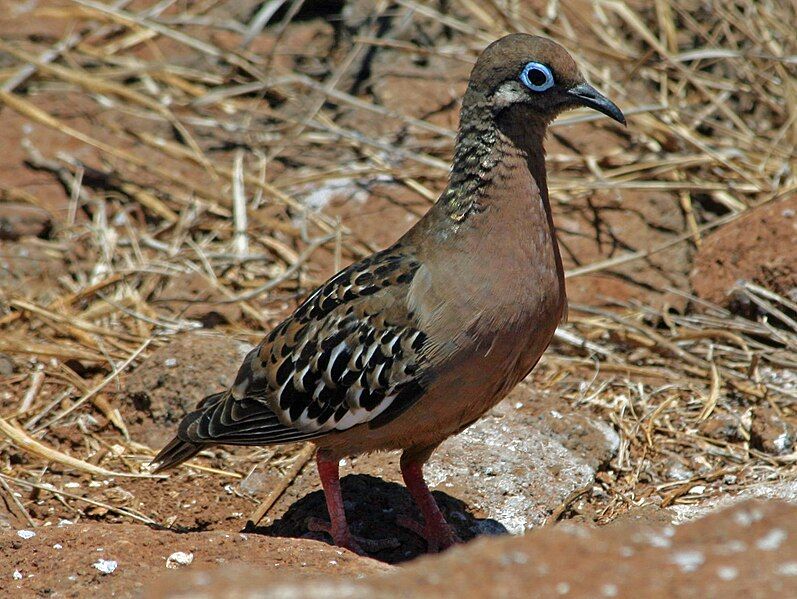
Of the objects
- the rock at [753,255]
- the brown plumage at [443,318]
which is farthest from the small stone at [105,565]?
the rock at [753,255]

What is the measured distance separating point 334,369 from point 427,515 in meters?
0.78

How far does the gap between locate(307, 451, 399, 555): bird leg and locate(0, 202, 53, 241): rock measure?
3872mm

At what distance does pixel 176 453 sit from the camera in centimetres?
517

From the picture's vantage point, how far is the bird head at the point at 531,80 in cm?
463

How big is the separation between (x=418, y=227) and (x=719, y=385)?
2.19 metres

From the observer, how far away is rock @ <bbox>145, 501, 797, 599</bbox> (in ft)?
7.86

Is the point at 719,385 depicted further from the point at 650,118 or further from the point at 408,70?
the point at 408,70

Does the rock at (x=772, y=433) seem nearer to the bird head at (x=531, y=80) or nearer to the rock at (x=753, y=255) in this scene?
the rock at (x=753, y=255)

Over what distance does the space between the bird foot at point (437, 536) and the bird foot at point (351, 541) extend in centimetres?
13

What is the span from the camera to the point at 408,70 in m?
8.66

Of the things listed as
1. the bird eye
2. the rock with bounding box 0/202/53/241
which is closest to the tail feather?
the bird eye

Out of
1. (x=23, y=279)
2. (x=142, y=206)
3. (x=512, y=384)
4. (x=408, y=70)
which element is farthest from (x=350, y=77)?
(x=512, y=384)

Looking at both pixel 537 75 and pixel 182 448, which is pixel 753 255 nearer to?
pixel 537 75

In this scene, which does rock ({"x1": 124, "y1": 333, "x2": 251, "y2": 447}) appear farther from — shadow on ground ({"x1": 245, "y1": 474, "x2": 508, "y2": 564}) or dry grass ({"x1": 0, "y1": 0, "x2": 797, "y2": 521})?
shadow on ground ({"x1": 245, "y1": 474, "x2": 508, "y2": 564})
